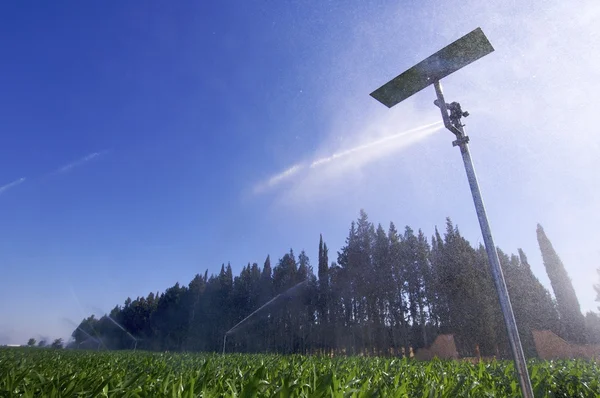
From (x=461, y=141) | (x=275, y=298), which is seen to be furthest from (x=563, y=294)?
(x=461, y=141)

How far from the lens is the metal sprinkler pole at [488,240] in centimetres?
289

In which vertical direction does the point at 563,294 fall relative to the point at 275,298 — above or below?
below

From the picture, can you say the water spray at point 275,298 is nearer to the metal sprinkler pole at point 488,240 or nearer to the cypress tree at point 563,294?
the cypress tree at point 563,294

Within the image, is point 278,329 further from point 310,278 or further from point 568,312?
point 568,312

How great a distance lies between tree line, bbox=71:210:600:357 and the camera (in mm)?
34906

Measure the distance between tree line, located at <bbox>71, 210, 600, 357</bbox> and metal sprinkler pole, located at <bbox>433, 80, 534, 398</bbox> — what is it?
84.6 ft

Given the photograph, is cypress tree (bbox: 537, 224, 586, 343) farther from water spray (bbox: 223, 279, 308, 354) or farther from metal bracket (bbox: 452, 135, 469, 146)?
metal bracket (bbox: 452, 135, 469, 146)

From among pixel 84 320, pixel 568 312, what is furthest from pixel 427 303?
pixel 84 320

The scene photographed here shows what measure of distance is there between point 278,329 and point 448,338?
29947 millimetres

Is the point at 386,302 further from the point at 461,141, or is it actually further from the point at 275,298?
the point at 461,141

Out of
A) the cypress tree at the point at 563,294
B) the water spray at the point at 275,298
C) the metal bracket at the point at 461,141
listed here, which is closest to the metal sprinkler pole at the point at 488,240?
the metal bracket at the point at 461,141

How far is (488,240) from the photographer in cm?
335

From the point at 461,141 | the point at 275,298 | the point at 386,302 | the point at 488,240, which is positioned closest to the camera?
the point at 488,240

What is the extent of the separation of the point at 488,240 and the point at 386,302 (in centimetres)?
4040
